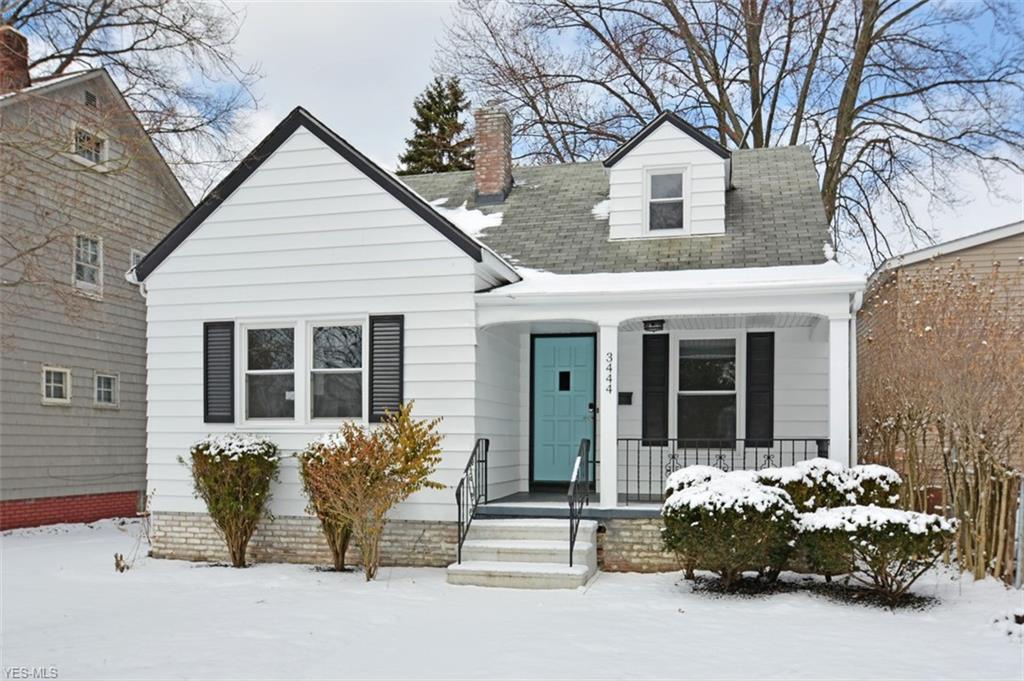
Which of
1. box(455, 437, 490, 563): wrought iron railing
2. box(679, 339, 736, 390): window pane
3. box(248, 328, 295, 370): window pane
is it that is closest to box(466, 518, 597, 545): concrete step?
box(455, 437, 490, 563): wrought iron railing

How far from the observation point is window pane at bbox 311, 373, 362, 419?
10.3 m

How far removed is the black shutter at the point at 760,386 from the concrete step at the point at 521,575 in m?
3.30

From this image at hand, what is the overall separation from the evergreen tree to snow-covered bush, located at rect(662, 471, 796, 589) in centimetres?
2060

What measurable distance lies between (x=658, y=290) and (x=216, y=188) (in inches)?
217

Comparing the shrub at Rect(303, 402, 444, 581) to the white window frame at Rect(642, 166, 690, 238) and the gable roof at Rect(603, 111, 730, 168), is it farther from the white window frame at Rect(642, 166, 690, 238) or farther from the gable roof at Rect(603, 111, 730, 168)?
the gable roof at Rect(603, 111, 730, 168)

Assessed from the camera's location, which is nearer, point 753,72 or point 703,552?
point 703,552

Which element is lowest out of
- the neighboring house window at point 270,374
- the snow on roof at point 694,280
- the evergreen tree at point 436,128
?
the neighboring house window at point 270,374

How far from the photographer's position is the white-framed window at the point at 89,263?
607 inches

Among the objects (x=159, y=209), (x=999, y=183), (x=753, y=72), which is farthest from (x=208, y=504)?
(x=999, y=183)

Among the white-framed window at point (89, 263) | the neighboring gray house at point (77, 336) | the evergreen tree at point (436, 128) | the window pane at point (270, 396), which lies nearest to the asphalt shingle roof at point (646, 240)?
the window pane at point (270, 396)

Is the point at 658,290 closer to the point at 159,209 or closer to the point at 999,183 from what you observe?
the point at 159,209

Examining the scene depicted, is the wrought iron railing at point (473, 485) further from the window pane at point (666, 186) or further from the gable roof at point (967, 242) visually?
the gable roof at point (967, 242)

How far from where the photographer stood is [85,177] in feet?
50.5

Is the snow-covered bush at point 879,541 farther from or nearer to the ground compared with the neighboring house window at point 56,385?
nearer to the ground
